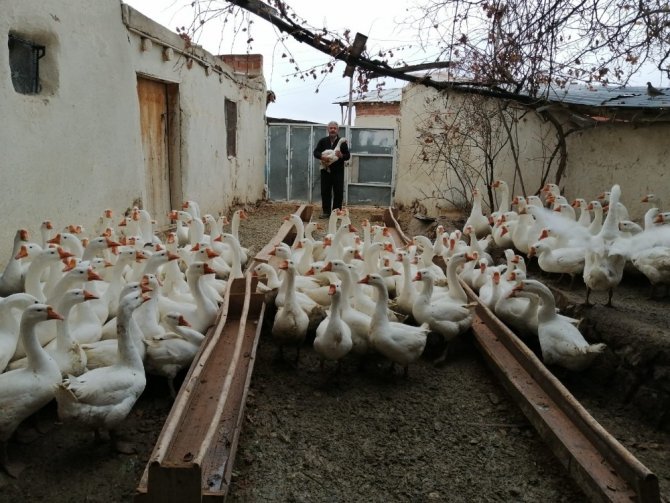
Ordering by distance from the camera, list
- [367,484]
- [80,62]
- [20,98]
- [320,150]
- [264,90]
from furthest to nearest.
Answer: [264,90], [320,150], [80,62], [20,98], [367,484]

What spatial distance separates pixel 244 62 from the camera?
1388 cm

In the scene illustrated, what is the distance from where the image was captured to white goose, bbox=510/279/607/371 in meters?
4.10

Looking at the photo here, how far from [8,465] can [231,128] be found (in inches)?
411

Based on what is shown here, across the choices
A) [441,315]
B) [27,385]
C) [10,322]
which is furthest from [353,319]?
[10,322]

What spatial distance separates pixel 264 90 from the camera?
1528 centimetres

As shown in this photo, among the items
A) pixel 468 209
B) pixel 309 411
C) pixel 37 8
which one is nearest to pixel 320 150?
pixel 468 209

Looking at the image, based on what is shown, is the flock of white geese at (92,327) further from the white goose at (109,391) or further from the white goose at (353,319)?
the white goose at (353,319)

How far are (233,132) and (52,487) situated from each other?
10.6m

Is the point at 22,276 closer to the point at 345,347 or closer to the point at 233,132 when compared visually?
the point at 345,347

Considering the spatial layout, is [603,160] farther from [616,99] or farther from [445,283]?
[445,283]

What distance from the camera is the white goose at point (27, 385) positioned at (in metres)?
2.91

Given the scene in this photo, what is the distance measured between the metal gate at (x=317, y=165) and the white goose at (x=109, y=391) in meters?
11.4

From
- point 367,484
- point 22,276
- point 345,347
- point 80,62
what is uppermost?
point 80,62

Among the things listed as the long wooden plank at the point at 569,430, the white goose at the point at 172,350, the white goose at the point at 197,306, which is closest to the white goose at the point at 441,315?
the long wooden plank at the point at 569,430
